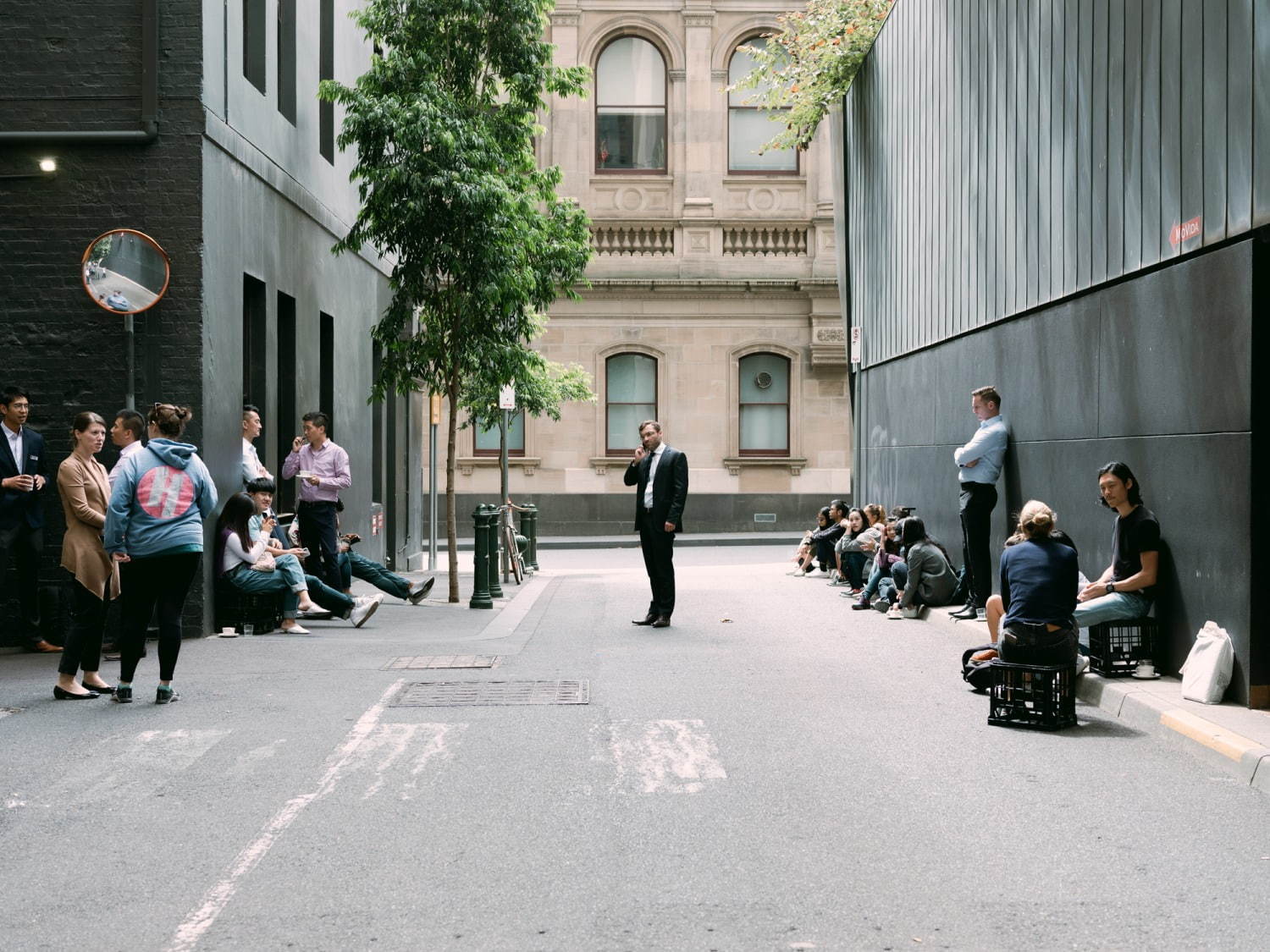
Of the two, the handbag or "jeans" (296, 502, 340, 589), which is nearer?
the handbag

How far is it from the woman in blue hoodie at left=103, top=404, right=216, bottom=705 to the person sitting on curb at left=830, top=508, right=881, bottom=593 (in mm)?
9885

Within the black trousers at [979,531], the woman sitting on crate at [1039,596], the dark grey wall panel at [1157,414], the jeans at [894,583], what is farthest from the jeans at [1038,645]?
the jeans at [894,583]

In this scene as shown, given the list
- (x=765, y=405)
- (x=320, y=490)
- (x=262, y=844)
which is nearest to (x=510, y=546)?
(x=320, y=490)

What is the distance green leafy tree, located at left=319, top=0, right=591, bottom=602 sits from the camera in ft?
50.6

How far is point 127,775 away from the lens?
7.24 metres

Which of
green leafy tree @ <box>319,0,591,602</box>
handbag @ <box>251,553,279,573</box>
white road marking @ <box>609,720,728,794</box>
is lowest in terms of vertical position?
white road marking @ <box>609,720,728,794</box>

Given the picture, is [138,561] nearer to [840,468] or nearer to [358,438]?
[358,438]

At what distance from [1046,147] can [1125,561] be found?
4306 mm

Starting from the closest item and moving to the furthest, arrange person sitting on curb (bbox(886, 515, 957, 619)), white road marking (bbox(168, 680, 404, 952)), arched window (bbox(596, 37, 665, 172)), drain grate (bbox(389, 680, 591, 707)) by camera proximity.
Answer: white road marking (bbox(168, 680, 404, 952)) → drain grate (bbox(389, 680, 591, 707)) → person sitting on curb (bbox(886, 515, 957, 619)) → arched window (bbox(596, 37, 665, 172))

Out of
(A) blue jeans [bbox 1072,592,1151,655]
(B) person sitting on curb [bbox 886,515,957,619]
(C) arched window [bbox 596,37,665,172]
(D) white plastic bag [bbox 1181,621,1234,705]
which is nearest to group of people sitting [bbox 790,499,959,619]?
(B) person sitting on curb [bbox 886,515,957,619]

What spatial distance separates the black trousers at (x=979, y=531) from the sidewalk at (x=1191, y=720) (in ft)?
12.9

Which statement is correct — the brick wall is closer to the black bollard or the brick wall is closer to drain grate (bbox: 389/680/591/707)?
drain grate (bbox: 389/680/591/707)

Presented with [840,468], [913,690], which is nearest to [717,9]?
[840,468]

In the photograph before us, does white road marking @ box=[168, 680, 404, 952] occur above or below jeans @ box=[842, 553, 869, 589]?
below
